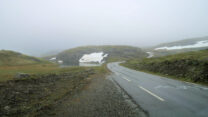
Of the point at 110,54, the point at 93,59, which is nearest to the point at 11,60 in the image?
the point at 93,59

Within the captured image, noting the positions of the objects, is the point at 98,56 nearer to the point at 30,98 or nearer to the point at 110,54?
the point at 110,54

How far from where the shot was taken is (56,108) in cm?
632

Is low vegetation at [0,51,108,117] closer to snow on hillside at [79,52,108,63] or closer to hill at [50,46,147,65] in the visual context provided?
snow on hillside at [79,52,108,63]

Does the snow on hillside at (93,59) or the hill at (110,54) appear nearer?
the snow on hillside at (93,59)

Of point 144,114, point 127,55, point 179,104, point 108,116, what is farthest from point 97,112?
point 127,55

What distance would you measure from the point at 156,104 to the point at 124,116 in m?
2.10

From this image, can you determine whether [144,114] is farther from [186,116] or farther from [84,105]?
Result: [84,105]

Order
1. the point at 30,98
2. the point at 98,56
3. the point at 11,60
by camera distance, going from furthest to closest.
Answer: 1. the point at 98,56
2. the point at 11,60
3. the point at 30,98

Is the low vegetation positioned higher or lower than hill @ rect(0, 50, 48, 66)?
lower

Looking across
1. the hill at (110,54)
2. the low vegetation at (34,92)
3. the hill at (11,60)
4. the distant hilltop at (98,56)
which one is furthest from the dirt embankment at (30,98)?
the hill at (110,54)

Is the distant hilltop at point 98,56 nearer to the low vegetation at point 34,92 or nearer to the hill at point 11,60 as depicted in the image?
the hill at point 11,60

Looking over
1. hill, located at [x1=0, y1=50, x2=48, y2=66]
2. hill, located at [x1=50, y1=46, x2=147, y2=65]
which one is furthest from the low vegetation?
hill, located at [x1=50, y1=46, x2=147, y2=65]

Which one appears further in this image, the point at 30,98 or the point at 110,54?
the point at 110,54

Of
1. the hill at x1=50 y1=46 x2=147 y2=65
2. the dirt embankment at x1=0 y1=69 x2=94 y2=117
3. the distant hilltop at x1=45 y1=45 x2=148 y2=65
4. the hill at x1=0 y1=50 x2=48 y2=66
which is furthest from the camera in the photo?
the hill at x1=50 y1=46 x2=147 y2=65
